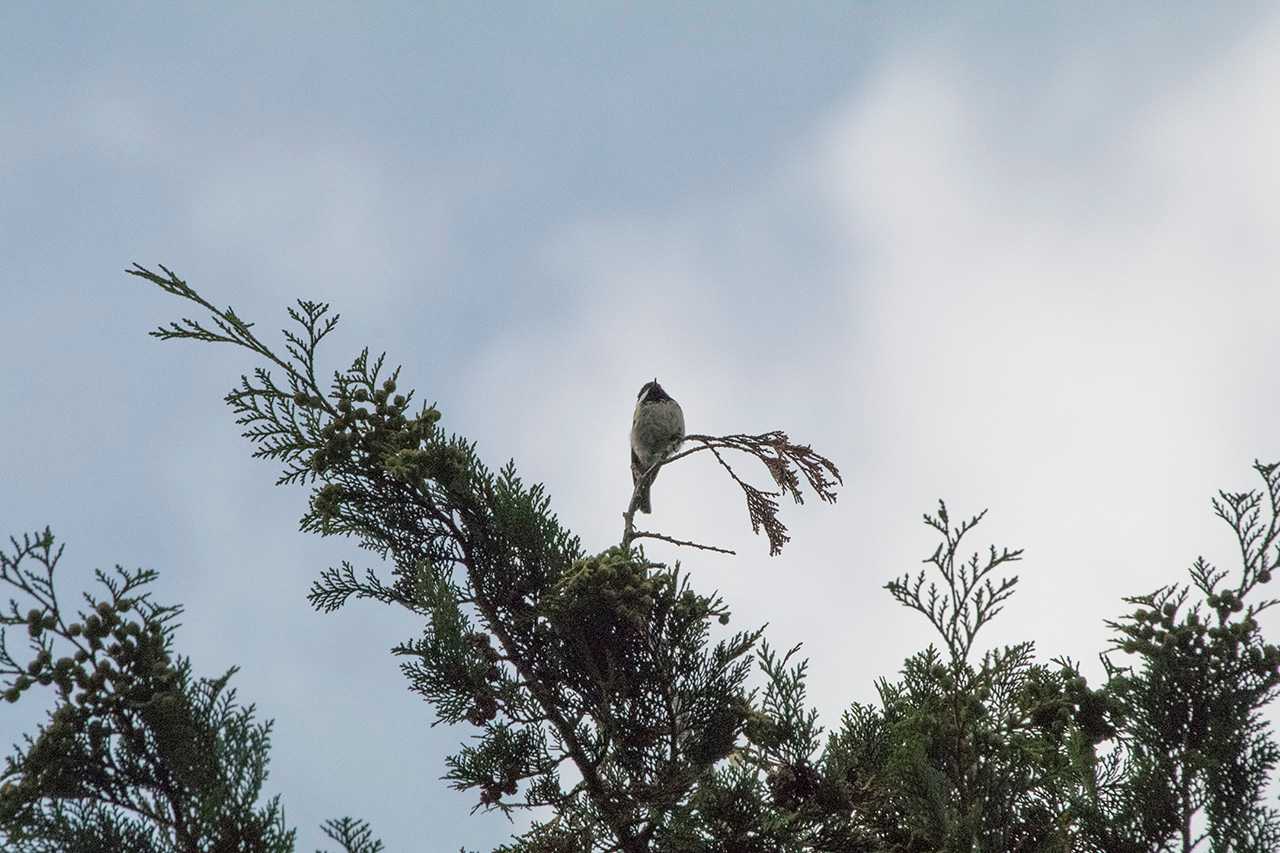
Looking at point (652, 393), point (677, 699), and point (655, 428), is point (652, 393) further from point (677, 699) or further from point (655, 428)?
point (677, 699)

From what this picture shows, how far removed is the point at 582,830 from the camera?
4684mm

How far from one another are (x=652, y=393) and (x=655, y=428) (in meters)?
0.44

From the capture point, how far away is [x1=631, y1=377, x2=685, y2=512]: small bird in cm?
888

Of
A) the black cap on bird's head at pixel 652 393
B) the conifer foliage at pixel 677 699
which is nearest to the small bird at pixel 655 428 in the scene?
the black cap on bird's head at pixel 652 393

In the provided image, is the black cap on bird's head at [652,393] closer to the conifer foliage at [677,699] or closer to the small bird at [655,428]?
the small bird at [655,428]

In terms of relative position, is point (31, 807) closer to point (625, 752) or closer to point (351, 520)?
point (351, 520)

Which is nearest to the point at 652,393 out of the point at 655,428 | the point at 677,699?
the point at 655,428

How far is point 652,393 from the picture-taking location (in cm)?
923

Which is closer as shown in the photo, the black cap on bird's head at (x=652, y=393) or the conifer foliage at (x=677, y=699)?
the conifer foliage at (x=677, y=699)

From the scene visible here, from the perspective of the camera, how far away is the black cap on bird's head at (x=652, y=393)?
Result: 9180 millimetres

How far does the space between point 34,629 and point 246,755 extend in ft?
2.86

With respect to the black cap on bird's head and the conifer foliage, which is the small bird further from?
the conifer foliage

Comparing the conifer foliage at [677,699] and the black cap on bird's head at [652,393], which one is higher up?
the black cap on bird's head at [652,393]

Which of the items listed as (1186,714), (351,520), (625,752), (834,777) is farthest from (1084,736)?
(351,520)
